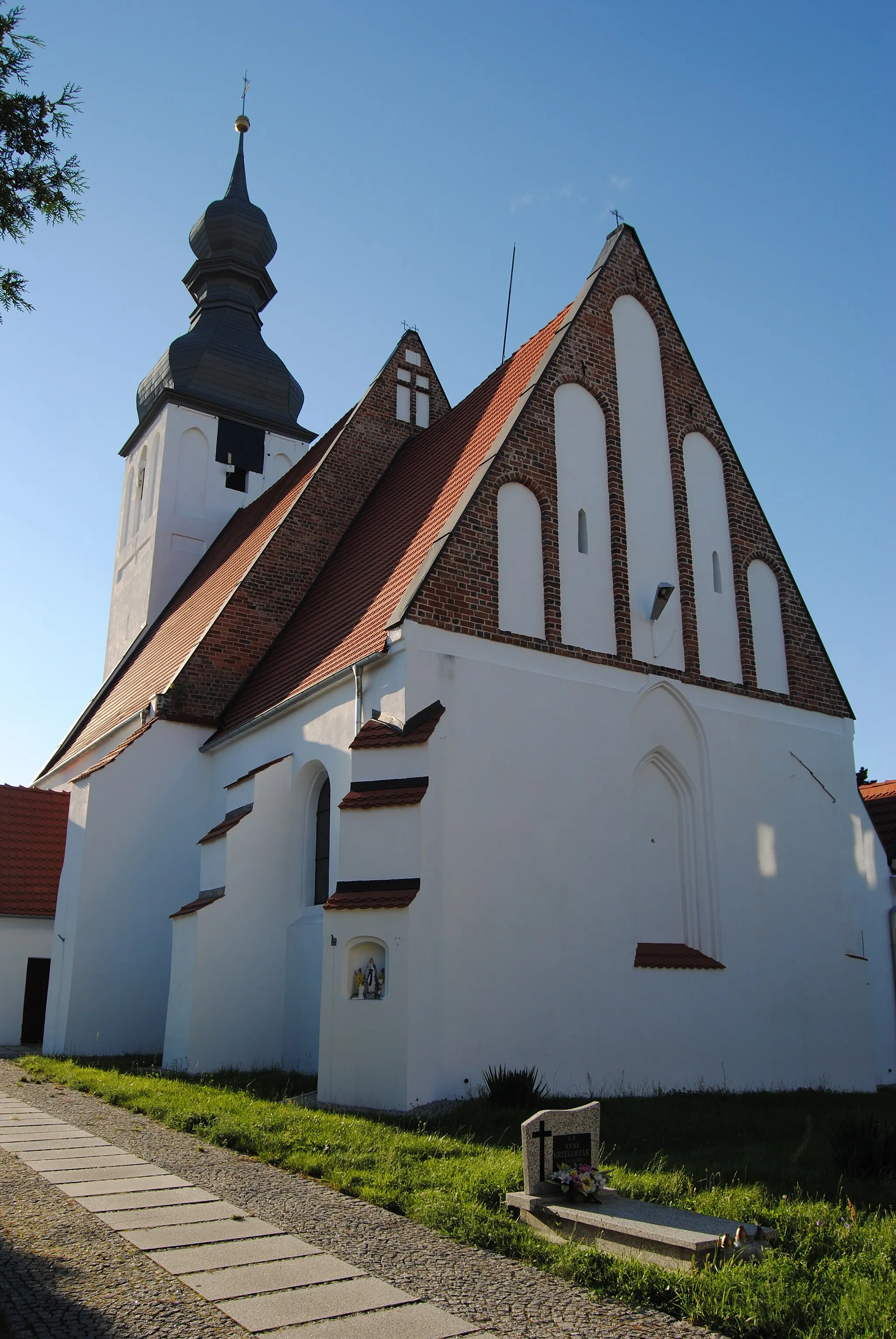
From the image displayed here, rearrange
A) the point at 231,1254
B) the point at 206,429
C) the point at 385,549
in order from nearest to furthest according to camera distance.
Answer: the point at 231,1254 → the point at 385,549 → the point at 206,429

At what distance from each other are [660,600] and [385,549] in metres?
3.85

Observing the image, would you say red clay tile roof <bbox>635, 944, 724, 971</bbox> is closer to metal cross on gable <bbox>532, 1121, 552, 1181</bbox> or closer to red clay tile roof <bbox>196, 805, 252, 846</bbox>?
red clay tile roof <bbox>196, 805, 252, 846</bbox>

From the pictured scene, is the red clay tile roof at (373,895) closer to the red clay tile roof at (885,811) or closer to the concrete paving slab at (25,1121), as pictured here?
the concrete paving slab at (25,1121)

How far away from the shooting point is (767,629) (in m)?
14.7

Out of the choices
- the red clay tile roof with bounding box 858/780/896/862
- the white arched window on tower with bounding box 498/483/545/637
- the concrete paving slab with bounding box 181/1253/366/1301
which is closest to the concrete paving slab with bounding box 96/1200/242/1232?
the concrete paving slab with bounding box 181/1253/366/1301

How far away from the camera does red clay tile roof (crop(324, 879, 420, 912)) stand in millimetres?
9805

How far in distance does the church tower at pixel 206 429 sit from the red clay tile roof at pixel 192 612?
32.6 inches

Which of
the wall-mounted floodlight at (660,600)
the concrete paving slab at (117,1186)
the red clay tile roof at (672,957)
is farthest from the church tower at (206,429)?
the concrete paving slab at (117,1186)

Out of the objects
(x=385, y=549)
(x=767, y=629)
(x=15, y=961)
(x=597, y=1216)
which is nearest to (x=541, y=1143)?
(x=597, y=1216)

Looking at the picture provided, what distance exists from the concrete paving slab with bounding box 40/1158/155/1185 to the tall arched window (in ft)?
19.4

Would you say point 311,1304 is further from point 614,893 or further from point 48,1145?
point 614,893

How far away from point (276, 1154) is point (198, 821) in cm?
901

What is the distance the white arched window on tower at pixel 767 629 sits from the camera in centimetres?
1439

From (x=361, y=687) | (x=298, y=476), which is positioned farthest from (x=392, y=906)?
(x=298, y=476)
